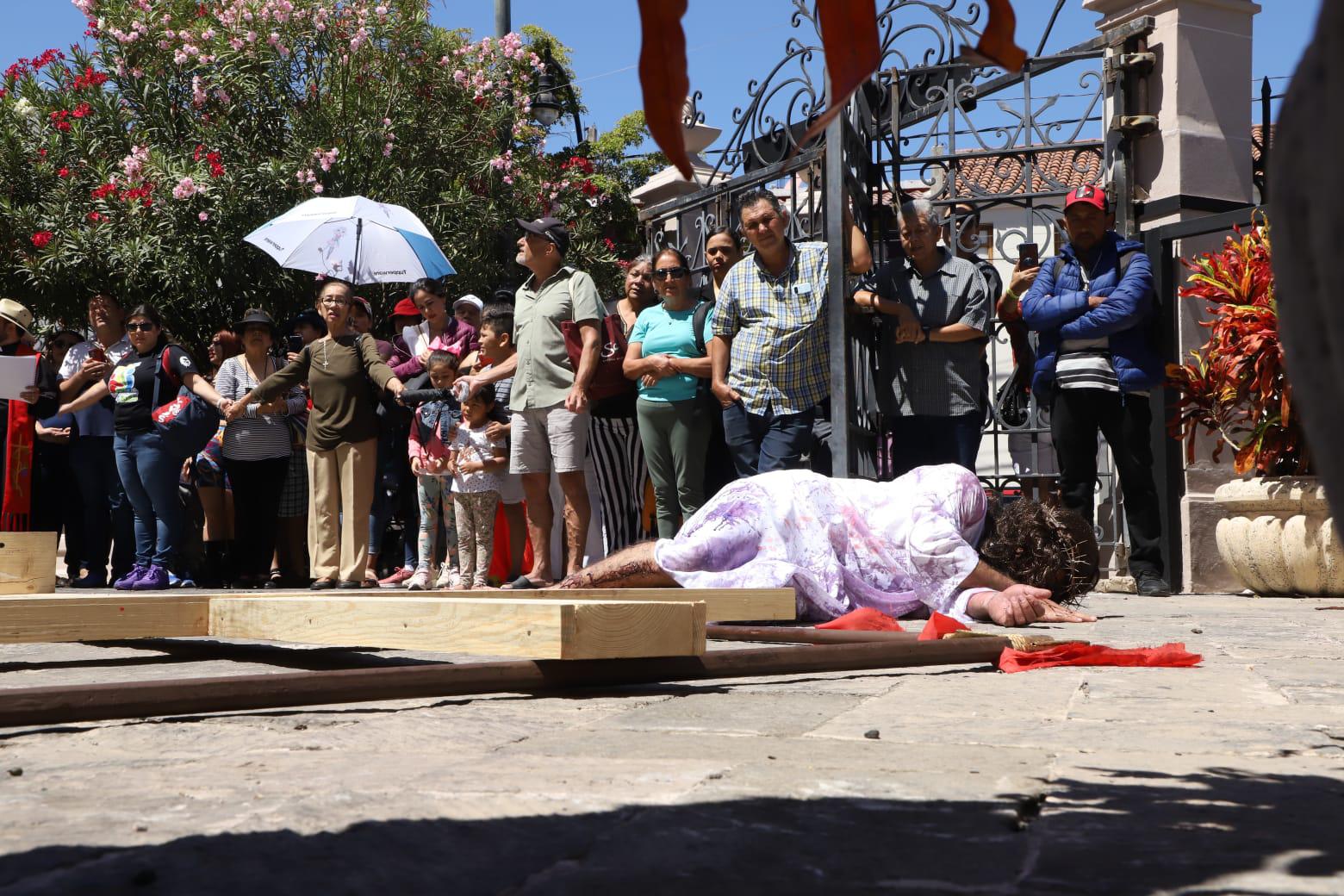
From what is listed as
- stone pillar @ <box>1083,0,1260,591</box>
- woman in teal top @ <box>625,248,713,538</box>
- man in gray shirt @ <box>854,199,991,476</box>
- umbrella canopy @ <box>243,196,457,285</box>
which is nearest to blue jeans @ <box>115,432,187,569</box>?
umbrella canopy @ <box>243,196,457,285</box>

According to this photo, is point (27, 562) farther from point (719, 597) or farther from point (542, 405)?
point (542, 405)

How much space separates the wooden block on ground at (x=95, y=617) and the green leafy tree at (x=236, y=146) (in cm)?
1379

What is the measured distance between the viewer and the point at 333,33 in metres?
18.9

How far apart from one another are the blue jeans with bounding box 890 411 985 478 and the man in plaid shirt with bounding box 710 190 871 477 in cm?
55

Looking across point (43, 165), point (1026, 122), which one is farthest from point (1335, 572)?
point (43, 165)

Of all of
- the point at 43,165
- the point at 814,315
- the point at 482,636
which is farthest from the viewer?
the point at 43,165

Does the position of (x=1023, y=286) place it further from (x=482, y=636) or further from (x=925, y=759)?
(x=925, y=759)

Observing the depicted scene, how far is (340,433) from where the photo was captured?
357 inches

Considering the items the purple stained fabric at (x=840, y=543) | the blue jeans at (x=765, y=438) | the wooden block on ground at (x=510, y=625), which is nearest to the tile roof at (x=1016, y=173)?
the blue jeans at (x=765, y=438)

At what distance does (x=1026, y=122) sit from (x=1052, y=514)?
4.06 metres

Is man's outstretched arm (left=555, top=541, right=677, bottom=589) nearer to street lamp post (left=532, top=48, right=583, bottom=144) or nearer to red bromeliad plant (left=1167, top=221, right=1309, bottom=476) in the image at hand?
red bromeliad plant (left=1167, top=221, right=1309, bottom=476)

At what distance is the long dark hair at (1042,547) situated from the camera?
5629 mm

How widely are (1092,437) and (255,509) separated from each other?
574 cm

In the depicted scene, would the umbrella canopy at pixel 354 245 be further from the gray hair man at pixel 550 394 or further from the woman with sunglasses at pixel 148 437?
the gray hair man at pixel 550 394
